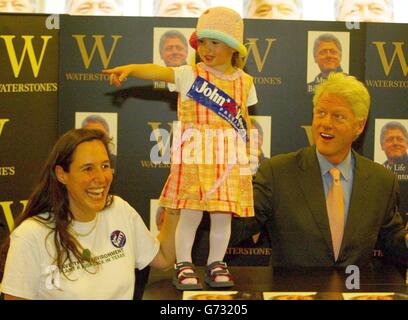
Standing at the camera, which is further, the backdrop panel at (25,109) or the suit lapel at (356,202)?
the backdrop panel at (25,109)

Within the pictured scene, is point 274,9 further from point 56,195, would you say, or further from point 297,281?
point 56,195

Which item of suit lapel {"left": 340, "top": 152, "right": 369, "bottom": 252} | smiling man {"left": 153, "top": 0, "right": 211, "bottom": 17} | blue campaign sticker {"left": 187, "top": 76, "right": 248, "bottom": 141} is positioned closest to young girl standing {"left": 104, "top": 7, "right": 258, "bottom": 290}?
blue campaign sticker {"left": 187, "top": 76, "right": 248, "bottom": 141}

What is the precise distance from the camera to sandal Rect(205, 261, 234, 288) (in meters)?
1.82

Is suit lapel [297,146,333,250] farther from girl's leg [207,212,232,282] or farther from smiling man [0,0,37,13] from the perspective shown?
smiling man [0,0,37,13]

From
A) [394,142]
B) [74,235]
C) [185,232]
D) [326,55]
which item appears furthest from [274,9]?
[74,235]

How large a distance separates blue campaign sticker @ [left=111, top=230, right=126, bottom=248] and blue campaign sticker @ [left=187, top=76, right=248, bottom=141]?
402 millimetres

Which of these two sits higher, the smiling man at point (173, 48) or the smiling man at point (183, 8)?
the smiling man at point (183, 8)

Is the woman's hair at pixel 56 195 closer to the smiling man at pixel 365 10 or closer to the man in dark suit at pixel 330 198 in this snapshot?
the man in dark suit at pixel 330 198

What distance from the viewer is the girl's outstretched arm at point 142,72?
1.90 metres

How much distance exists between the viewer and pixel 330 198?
209 cm

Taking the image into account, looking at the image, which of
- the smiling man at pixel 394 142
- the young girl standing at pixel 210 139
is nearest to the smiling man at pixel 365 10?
the smiling man at pixel 394 142

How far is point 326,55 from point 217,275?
0.91m

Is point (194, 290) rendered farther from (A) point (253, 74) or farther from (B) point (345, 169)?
(A) point (253, 74)
